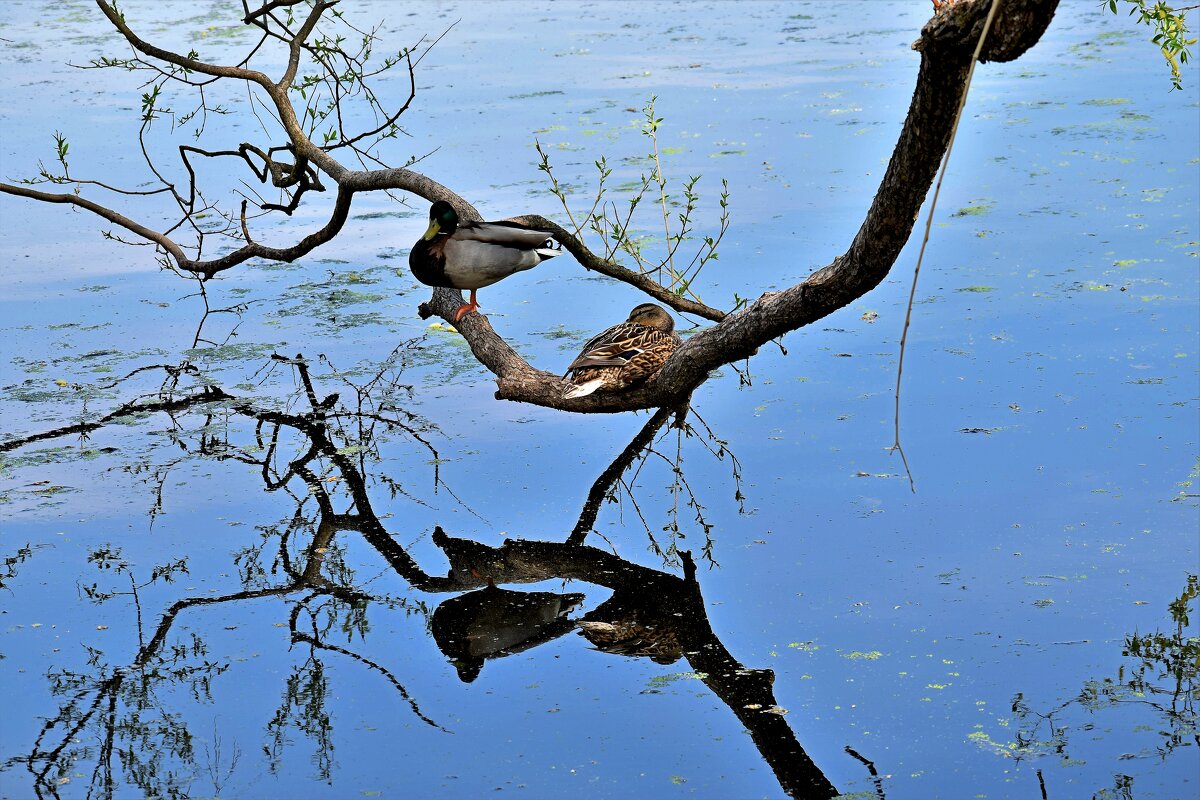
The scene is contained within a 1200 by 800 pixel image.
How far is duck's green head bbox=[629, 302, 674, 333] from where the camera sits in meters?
4.73

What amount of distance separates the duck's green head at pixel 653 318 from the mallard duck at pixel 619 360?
24mm

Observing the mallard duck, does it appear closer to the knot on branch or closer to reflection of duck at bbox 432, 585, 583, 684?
reflection of duck at bbox 432, 585, 583, 684

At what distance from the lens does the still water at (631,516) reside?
320 centimetres

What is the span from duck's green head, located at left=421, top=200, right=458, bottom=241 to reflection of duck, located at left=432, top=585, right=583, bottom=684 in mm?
1579

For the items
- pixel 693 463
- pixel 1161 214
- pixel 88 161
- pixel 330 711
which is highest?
pixel 88 161

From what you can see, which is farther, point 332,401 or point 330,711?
point 332,401

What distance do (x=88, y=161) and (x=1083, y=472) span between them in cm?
686

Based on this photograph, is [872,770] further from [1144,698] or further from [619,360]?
[619,360]

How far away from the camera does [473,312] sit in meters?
5.21

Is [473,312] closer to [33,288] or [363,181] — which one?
[363,181]

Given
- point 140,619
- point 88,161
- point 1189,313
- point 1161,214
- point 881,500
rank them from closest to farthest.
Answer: point 140,619 → point 881,500 → point 1189,313 → point 1161,214 → point 88,161

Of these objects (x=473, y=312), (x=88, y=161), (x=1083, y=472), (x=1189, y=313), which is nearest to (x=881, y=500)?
(x=1083, y=472)

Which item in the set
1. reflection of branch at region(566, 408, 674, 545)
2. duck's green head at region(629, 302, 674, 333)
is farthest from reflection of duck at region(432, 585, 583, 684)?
duck's green head at region(629, 302, 674, 333)

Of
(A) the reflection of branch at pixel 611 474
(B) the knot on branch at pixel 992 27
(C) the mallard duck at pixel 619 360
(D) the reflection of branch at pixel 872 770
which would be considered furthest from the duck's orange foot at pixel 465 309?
(B) the knot on branch at pixel 992 27
